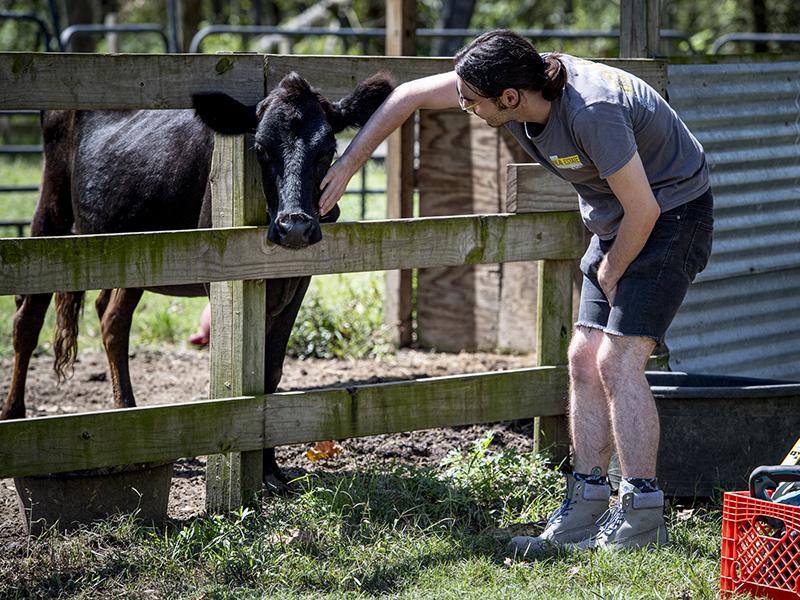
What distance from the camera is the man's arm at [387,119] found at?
3938mm

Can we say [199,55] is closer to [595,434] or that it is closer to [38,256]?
[38,256]

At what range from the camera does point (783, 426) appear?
4418 mm

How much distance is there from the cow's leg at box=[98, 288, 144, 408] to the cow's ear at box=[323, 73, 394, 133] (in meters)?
1.83

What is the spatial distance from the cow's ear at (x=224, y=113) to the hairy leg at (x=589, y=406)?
160 cm

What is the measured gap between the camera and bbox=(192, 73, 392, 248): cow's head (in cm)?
389

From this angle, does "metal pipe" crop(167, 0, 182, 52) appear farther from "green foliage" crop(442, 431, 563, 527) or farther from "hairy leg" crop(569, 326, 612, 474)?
"hairy leg" crop(569, 326, 612, 474)

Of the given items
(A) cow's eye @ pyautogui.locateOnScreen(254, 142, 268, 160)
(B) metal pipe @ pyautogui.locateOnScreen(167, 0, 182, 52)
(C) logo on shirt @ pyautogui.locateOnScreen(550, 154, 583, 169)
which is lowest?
(C) logo on shirt @ pyautogui.locateOnScreen(550, 154, 583, 169)

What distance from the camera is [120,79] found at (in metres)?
3.82

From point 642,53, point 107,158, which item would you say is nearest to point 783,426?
point 642,53

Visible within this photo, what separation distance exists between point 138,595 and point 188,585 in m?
0.17

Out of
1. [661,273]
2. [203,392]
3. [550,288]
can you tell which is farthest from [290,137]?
[203,392]

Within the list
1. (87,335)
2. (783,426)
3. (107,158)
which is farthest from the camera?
(87,335)

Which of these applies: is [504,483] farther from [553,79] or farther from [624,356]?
[553,79]

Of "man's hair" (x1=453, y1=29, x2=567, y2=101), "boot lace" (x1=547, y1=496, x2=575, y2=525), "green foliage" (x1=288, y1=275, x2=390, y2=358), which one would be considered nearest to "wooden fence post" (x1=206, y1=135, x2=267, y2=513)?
"man's hair" (x1=453, y1=29, x2=567, y2=101)
